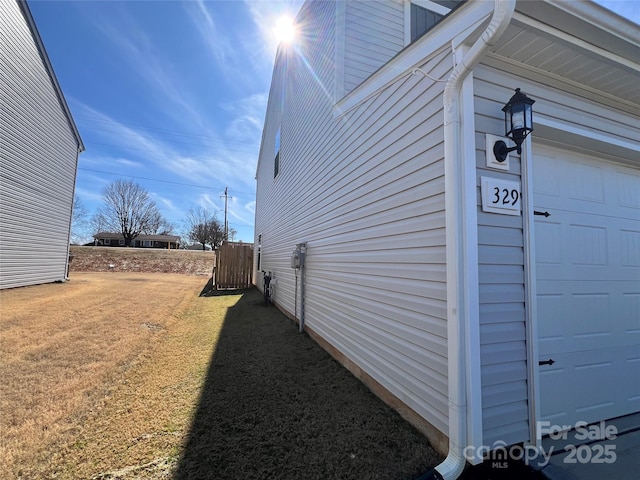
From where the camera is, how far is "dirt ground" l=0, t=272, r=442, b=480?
6.06 feet

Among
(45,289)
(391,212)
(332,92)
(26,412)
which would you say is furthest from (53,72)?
(391,212)

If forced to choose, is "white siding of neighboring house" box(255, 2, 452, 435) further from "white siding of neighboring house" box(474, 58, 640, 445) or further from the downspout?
"white siding of neighboring house" box(474, 58, 640, 445)

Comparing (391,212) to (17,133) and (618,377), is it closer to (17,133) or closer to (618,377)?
(618,377)

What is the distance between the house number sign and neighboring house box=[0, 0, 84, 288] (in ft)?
40.3

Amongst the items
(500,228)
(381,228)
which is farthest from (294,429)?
(500,228)

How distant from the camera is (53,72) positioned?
1048cm

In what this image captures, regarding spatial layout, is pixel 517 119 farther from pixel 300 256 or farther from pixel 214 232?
pixel 214 232

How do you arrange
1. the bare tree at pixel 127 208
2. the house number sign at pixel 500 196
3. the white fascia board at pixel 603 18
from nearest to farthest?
1. the white fascia board at pixel 603 18
2. the house number sign at pixel 500 196
3. the bare tree at pixel 127 208

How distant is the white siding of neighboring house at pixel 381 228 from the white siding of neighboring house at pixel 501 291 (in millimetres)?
250

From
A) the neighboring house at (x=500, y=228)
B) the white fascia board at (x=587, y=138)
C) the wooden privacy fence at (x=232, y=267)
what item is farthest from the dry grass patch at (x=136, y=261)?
the white fascia board at (x=587, y=138)

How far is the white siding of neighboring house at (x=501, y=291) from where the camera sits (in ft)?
5.96

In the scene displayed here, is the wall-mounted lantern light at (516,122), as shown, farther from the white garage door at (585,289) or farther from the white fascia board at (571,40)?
the white garage door at (585,289)

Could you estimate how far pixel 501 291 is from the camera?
1896 mm

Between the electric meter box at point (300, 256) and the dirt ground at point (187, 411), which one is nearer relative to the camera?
the dirt ground at point (187, 411)
